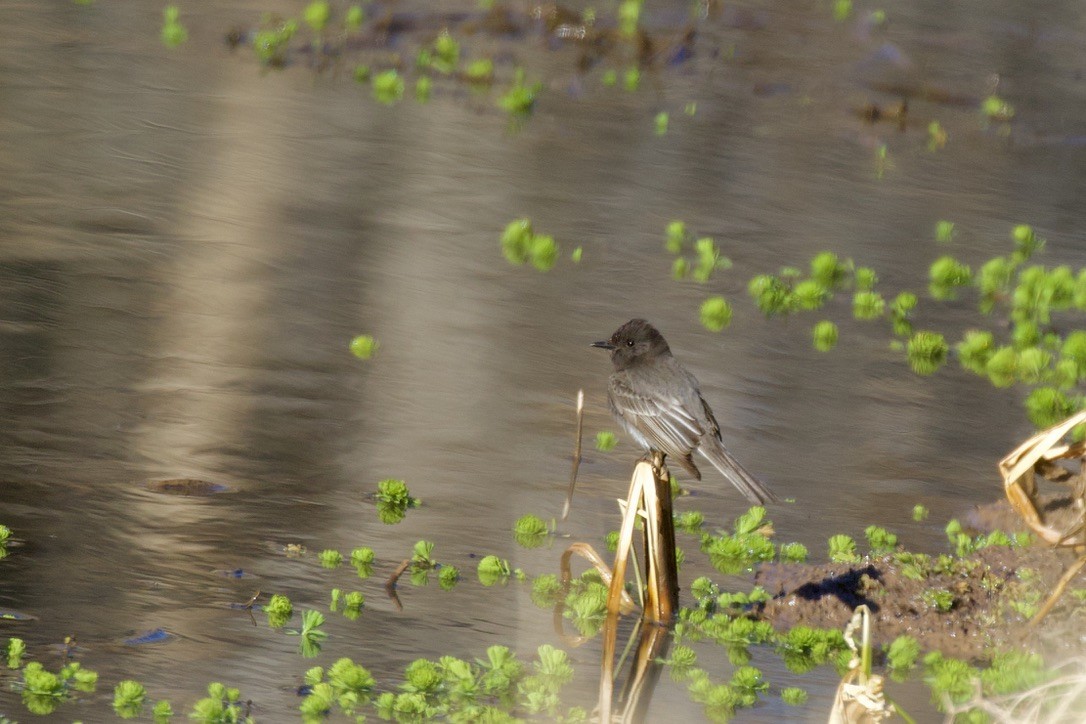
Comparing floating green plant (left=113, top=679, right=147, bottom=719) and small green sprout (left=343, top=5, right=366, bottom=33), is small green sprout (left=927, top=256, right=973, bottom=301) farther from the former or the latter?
small green sprout (left=343, top=5, right=366, bottom=33)

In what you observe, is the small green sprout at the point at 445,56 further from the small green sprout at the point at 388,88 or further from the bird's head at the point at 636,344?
the bird's head at the point at 636,344

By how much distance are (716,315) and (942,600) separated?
189 inches

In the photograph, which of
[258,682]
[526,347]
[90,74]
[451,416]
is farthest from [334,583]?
[90,74]

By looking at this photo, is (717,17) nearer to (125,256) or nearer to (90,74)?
(90,74)

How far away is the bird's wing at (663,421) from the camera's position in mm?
6883

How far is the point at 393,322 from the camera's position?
35.2 feet

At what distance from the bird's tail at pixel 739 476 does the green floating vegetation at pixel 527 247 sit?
566cm

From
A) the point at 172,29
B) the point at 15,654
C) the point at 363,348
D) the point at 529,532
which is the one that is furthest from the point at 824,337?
the point at 172,29

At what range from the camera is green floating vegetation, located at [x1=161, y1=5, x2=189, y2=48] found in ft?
65.3

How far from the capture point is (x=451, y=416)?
9094 millimetres

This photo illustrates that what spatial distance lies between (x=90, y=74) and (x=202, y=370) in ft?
30.5

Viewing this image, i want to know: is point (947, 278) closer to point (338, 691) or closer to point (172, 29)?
point (338, 691)

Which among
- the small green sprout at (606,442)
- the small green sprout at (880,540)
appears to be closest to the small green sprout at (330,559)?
the small green sprout at (606,442)

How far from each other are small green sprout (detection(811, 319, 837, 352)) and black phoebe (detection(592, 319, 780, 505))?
3851 mm
